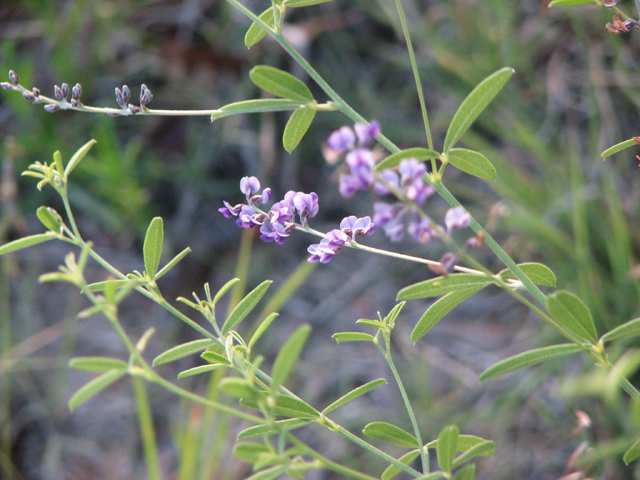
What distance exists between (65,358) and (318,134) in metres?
1.61

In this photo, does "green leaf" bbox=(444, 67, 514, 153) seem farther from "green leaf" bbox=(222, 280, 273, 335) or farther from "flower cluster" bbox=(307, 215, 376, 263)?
"green leaf" bbox=(222, 280, 273, 335)

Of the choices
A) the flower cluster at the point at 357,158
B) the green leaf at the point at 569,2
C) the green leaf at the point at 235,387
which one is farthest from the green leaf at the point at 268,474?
the green leaf at the point at 569,2

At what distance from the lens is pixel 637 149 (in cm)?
227

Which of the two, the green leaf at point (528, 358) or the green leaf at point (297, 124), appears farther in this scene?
the green leaf at point (297, 124)

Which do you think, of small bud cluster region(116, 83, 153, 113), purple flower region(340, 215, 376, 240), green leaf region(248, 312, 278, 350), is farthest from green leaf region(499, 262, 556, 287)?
small bud cluster region(116, 83, 153, 113)

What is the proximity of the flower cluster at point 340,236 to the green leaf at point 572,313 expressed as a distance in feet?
0.94

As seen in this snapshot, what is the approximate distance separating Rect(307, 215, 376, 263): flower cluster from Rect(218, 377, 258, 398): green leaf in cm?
27

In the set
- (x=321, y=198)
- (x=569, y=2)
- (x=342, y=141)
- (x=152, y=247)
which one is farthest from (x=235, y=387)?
(x=321, y=198)

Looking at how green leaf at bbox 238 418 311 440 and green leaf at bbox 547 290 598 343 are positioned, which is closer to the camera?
green leaf at bbox 547 290 598 343

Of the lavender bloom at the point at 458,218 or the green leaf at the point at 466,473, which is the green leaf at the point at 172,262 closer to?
the lavender bloom at the point at 458,218

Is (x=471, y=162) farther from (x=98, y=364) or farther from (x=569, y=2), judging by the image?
(x=98, y=364)

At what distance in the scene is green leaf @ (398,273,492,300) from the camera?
0.73 meters

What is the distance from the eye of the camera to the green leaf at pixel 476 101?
74 cm

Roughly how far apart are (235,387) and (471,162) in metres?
0.46
